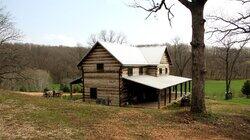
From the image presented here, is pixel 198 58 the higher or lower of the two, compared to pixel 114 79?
higher

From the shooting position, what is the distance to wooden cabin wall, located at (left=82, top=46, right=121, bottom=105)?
Result: 34.9m

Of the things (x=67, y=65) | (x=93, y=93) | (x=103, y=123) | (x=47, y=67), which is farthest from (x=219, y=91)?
(x=103, y=123)

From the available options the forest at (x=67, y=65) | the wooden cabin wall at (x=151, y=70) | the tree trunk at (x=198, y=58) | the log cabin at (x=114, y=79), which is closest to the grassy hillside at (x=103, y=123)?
the tree trunk at (x=198, y=58)

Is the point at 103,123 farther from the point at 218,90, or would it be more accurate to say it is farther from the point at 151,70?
the point at 218,90

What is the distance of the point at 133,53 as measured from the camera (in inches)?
1642

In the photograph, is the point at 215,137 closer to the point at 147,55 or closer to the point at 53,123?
the point at 53,123

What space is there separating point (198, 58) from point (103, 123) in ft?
20.4

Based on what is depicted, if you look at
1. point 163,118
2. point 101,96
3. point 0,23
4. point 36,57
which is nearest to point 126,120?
point 163,118

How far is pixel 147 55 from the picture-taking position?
145ft

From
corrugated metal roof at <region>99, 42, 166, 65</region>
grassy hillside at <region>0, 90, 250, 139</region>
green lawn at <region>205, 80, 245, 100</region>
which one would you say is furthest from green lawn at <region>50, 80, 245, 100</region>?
grassy hillside at <region>0, 90, 250, 139</region>

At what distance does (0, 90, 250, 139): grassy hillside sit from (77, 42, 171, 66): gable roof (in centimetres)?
1823

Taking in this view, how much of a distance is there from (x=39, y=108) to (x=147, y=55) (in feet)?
94.7

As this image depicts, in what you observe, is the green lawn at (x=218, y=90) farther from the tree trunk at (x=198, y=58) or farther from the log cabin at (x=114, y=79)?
the tree trunk at (x=198, y=58)

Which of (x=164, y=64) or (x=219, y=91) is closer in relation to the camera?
(x=164, y=64)
